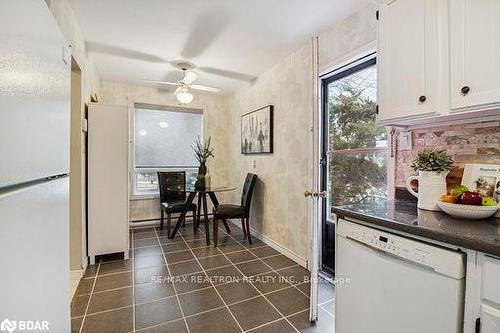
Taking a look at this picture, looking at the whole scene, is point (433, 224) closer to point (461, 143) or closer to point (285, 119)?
point (461, 143)

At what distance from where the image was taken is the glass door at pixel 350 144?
2.09 meters

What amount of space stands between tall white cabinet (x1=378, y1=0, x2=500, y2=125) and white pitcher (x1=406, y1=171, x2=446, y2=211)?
32 centimetres

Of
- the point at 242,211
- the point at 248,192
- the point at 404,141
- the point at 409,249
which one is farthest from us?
the point at 248,192

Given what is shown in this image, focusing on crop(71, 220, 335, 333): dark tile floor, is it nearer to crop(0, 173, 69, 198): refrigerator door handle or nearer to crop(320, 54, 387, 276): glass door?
crop(320, 54, 387, 276): glass door

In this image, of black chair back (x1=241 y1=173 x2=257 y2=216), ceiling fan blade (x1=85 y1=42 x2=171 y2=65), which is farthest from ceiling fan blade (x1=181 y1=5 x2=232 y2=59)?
black chair back (x1=241 y1=173 x2=257 y2=216)

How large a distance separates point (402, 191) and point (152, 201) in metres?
3.75

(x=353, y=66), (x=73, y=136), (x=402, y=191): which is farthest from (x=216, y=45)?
(x=402, y=191)

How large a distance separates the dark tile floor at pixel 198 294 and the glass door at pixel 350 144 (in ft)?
1.98

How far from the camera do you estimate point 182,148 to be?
Result: 14.9ft

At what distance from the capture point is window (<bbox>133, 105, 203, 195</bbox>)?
14.0ft

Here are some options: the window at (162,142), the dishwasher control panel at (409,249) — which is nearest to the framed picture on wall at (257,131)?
the window at (162,142)

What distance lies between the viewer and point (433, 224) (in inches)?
42.3

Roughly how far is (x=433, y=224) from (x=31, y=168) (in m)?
1.44

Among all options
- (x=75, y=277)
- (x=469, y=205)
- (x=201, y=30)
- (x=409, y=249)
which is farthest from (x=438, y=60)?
(x=75, y=277)
